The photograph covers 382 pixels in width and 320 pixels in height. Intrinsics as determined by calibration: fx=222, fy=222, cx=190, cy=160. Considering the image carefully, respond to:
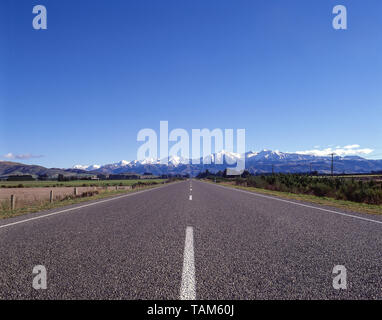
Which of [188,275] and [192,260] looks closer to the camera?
[188,275]

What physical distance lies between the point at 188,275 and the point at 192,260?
1.86 feet

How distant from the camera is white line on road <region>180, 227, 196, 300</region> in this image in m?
2.40

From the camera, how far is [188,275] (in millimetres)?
2855

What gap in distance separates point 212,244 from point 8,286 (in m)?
3.05

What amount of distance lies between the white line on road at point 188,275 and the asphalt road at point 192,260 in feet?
0.04

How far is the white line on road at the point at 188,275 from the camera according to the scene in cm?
240

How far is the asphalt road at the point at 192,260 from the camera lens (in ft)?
8.15

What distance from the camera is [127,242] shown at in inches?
174

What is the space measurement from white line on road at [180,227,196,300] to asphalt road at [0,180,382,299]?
0.01 meters

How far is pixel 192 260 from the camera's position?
3.42 metres

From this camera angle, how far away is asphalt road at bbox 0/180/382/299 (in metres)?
2.48
